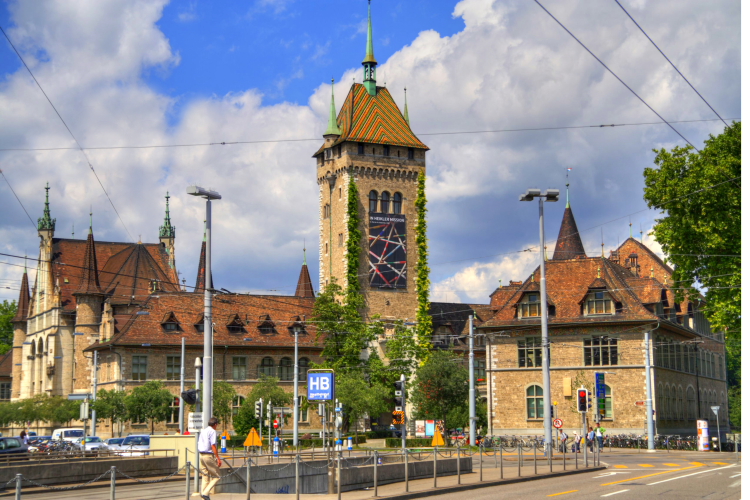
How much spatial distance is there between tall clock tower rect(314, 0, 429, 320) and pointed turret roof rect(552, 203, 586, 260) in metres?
13.1

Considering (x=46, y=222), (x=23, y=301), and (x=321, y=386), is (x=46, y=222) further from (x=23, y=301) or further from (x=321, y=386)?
(x=321, y=386)

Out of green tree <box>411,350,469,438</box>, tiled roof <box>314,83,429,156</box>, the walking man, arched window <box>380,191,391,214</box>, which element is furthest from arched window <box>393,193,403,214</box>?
the walking man

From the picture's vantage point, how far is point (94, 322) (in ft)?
290

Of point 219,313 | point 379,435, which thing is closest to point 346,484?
point 379,435

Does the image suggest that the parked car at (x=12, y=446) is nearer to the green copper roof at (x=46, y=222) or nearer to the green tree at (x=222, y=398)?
the green tree at (x=222, y=398)

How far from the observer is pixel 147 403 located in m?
69.5

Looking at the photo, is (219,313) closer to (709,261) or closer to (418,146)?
(418,146)

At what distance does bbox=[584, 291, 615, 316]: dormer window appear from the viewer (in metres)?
63.0

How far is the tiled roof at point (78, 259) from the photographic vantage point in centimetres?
9706

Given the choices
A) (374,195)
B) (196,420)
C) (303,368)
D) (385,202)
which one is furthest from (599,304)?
(196,420)

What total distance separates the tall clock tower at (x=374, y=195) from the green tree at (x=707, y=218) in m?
39.6

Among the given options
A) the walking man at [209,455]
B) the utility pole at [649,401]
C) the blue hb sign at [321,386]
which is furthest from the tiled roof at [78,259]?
the walking man at [209,455]

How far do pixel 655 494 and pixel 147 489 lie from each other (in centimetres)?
1331

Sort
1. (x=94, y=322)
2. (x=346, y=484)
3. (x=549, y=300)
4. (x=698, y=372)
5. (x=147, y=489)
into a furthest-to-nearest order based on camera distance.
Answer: (x=94, y=322)
(x=698, y=372)
(x=549, y=300)
(x=147, y=489)
(x=346, y=484)
